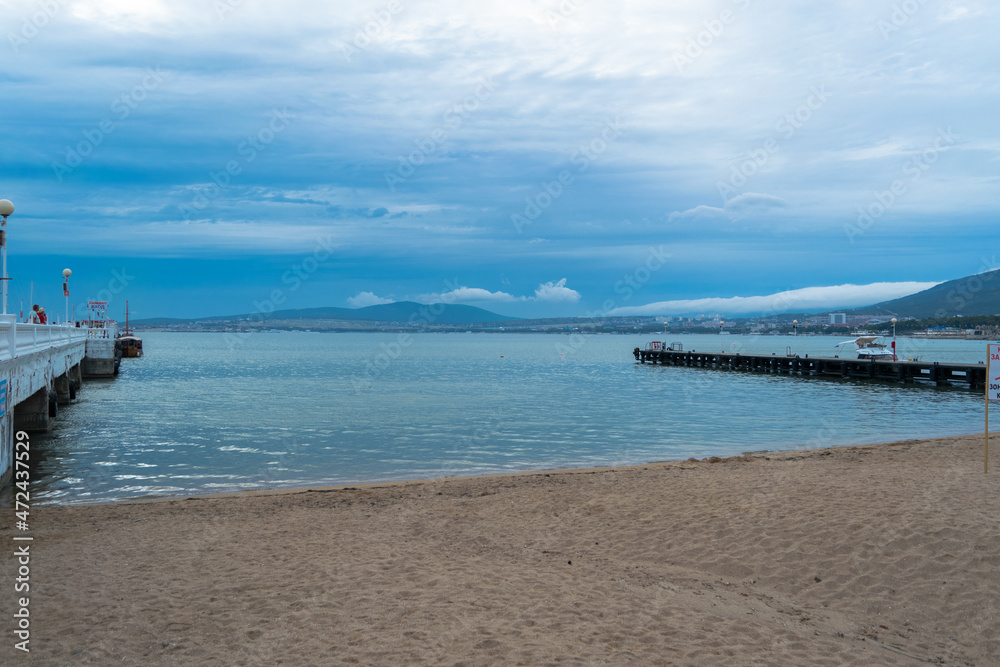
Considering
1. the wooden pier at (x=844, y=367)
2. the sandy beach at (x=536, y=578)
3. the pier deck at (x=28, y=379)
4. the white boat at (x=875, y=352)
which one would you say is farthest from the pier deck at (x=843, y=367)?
the pier deck at (x=28, y=379)

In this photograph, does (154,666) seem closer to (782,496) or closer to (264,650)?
(264,650)

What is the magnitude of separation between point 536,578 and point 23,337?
16.7 metres

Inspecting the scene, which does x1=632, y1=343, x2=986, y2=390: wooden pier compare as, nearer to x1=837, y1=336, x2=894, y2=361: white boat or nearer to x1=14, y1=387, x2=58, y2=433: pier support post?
x1=837, y1=336, x2=894, y2=361: white boat

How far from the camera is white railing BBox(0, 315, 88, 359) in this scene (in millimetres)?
13914

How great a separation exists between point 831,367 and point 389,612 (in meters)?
55.7

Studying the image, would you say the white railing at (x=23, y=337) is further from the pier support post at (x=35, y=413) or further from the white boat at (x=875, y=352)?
the white boat at (x=875, y=352)

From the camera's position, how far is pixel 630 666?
5359 mm

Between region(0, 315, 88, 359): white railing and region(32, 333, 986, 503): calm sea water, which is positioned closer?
region(0, 315, 88, 359): white railing

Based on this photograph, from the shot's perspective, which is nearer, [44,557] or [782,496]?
[44,557]

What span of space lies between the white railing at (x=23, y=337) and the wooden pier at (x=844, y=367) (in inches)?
1918

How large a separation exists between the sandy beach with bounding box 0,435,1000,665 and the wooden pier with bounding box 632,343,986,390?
128ft

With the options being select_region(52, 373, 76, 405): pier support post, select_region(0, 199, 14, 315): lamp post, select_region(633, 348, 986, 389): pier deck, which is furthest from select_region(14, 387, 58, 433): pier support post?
select_region(633, 348, 986, 389): pier deck

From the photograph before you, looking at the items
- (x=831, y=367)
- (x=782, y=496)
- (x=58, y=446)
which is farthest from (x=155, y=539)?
(x=831, y=367)

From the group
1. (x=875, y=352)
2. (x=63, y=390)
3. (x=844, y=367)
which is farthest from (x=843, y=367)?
(x=63, y=390)
